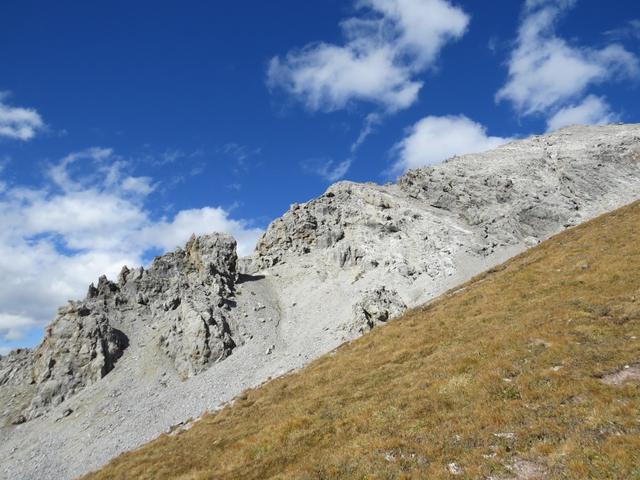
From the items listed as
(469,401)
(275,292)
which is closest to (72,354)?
(275,292)

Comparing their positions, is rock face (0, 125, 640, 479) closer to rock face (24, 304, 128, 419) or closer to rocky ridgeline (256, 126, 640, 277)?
rock face (24, 304, 128, 419)

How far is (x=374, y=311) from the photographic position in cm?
6688

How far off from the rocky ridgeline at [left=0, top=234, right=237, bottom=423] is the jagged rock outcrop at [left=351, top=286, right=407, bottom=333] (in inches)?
1018

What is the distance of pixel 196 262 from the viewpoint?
10669cm

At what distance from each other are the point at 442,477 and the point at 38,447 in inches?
2680

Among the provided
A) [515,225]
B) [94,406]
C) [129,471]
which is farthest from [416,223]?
[129,471]

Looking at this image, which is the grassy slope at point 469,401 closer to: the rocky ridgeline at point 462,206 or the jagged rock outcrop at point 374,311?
the jagged rock outcrop at point 374,311

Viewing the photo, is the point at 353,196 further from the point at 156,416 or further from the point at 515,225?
the point at 156,416

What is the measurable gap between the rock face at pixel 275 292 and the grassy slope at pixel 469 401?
28547 millimetres

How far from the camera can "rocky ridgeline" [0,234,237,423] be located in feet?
245

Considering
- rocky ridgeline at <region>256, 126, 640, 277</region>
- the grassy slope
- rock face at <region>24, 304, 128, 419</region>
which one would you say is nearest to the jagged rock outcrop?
rocky ridgeline at <region>256, 126, 640, 277</region>

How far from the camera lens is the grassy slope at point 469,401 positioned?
1491cm

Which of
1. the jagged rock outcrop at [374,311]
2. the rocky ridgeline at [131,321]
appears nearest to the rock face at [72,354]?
the rocky ridgeline at [131,321]

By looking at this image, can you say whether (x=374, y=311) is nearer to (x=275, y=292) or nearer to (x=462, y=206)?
(x=275, y=292)
